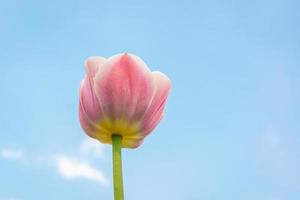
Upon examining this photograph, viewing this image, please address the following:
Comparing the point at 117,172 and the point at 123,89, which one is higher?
the point at 123,89

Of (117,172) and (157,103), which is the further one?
(157,103)

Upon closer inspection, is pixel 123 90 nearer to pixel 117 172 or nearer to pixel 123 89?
pixel 123 89

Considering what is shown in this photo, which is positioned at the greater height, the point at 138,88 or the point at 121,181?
the point at 138,88

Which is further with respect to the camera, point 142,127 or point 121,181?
point 142,127

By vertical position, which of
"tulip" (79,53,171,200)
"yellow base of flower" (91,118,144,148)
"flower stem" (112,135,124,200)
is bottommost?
"flower stem" (112,135,124,200)

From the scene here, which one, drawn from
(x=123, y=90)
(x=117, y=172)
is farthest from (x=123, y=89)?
(x=117, y=172)

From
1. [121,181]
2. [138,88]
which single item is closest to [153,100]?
[138,88]

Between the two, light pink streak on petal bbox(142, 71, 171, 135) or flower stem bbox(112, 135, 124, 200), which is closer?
flower stem bbox(112, 135, 124, 200)

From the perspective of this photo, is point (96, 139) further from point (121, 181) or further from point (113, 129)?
point (121, 181)
